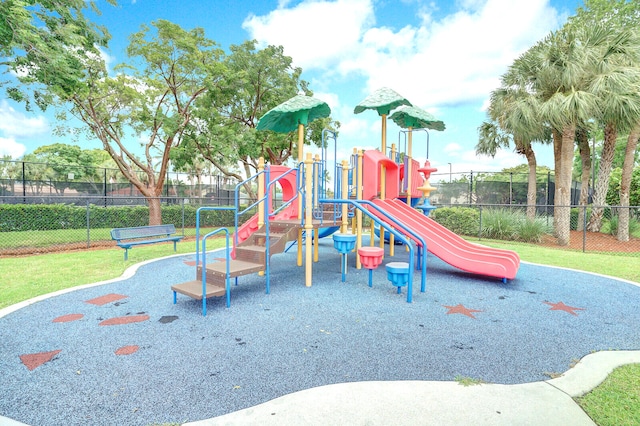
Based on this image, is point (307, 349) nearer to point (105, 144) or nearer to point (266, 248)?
point (266, 248)

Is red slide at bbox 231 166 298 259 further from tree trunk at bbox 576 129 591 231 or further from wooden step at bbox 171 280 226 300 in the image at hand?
tree trunk at bbox 576 129 591 231

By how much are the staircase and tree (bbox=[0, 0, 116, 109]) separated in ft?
22.8

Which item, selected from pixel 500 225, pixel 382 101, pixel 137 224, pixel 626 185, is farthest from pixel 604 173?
pixel 137 224

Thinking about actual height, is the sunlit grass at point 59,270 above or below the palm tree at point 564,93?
below

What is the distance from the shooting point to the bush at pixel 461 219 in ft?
45.1

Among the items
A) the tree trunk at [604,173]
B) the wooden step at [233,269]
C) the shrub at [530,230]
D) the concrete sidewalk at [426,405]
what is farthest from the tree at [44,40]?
the tree trunk at [604,173]

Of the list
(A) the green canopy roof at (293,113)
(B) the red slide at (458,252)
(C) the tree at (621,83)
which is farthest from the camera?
(C) the tree at (621,83)

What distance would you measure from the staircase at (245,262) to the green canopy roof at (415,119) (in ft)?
13.7

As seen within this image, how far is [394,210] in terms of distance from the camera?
277 inches

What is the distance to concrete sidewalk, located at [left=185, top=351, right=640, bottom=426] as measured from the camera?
2.27 m

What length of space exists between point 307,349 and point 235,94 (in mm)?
13793

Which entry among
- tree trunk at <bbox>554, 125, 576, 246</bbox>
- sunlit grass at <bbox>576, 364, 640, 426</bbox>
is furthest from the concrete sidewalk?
tree trunk at <bbox>554, 125, 576, 246</bbox>

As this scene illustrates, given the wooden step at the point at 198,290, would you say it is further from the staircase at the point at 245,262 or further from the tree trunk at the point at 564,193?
the tree trunk at the point at 564,193

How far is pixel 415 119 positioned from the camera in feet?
28.2
